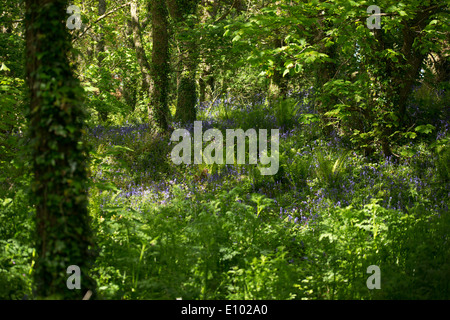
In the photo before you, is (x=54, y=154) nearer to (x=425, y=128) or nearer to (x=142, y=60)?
(x=425, y=128)

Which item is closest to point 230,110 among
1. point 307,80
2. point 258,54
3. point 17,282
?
point 307,80

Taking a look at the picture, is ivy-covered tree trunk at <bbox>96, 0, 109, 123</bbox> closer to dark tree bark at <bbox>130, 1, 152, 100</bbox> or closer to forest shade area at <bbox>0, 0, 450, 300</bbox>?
forest shade area at <bbox>0, 0, 450, 300</bbox>

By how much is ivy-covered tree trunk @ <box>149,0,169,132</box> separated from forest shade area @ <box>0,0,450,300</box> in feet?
0.10

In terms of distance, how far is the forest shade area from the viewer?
2.68 metres

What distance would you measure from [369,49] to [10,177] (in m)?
6.43

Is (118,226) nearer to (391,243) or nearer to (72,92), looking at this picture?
(72,92)

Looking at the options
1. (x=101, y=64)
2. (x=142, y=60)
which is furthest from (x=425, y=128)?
(x=101, y=64)

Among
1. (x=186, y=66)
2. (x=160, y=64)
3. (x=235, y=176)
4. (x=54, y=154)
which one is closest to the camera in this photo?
(x=54, y=154)

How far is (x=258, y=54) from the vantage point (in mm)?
5449

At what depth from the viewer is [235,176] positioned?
7113mm

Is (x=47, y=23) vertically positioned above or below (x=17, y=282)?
above

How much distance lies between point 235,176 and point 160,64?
3703mm

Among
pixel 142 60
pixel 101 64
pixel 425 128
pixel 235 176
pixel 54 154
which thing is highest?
pixel 101 64

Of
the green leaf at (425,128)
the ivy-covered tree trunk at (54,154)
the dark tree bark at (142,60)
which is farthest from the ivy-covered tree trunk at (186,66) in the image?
the ivy-covered tree trunk at (54,154)
